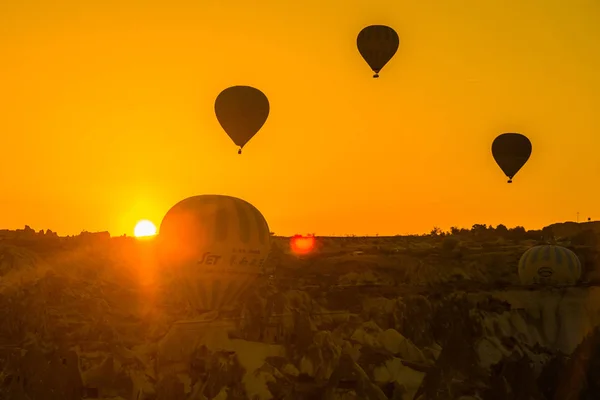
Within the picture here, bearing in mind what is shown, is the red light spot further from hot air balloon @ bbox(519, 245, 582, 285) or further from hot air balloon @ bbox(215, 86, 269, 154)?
hot air balloon @ bbox(215, 86, 269, 154)

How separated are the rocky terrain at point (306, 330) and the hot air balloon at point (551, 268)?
0.77m

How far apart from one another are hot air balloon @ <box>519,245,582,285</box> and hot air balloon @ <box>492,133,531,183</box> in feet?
19.7

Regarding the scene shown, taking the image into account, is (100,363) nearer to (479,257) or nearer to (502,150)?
(502,150)

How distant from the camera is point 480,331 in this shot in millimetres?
63062

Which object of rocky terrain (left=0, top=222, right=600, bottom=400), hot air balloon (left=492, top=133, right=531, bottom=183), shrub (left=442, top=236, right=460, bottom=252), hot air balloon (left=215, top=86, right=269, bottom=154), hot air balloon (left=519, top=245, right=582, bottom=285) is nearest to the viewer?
rocky terrain (left=0, top=222, right=600, bottom=400)

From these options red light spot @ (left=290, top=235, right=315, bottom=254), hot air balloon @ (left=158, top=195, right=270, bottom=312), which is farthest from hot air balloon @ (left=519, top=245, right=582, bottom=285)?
hot air balloon @ (left=158, top=195, right=270, bottom=312)

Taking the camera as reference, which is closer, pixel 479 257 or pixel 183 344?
pixel 183 344

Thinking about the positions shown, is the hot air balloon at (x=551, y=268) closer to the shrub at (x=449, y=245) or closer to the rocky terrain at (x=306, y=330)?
the rocky terrain at (x=306, y=330)

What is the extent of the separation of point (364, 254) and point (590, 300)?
62.2 feet

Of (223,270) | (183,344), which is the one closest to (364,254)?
(183,344)

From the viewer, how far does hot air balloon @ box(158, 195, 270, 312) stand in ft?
163

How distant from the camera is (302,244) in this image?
3499 inches

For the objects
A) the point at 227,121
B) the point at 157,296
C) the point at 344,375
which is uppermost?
the point at 227,121

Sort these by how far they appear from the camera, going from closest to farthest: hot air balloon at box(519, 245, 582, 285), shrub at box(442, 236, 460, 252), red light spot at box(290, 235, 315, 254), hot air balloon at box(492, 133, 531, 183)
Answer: hot air balloon at box(492, 133, 531, 183) < hot air balloon at box(519, 245, 582, 285) < shrub at box(442, 236, 460, 252) < red light spot at box(290, 235, 315, 254)
